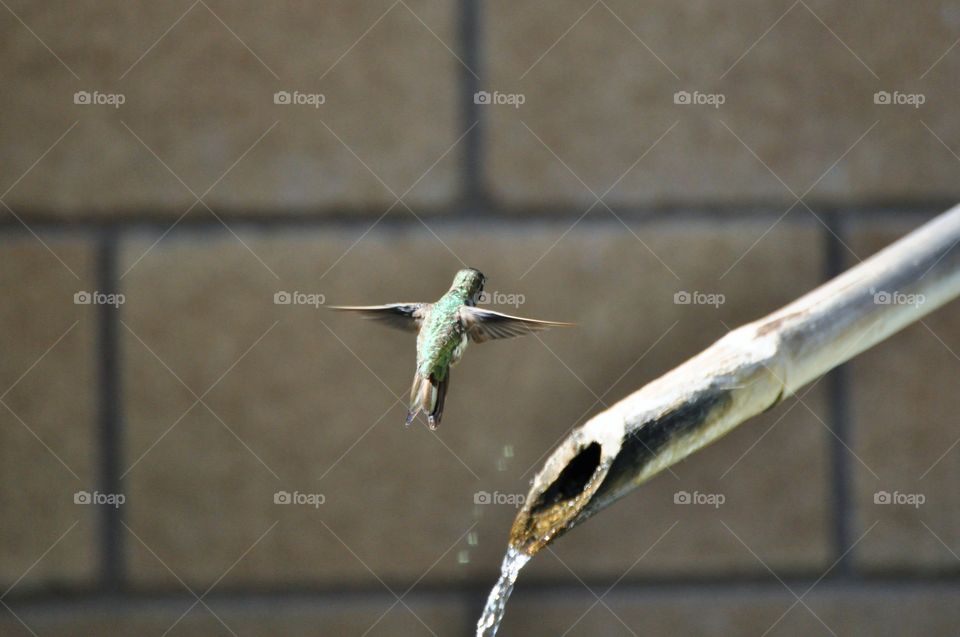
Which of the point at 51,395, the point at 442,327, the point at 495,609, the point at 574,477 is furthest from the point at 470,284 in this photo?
the point at 51,395

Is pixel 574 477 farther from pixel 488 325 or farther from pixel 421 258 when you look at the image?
pixel 421 258

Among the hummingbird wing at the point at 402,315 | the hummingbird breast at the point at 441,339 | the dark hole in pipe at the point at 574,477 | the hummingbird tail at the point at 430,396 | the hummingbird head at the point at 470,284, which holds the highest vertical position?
the hummingbird head at the point at 470,284

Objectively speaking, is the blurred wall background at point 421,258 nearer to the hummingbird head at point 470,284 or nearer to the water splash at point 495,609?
the water splash at point 495,609

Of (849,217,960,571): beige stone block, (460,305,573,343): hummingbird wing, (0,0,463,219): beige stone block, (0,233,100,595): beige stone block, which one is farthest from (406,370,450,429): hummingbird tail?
(849,217,960,571): beige stone block

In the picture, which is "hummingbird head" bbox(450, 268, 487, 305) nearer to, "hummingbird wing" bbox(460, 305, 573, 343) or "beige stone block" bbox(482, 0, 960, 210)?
"hummingbird wing" bbox(460, 305, 573, 343)

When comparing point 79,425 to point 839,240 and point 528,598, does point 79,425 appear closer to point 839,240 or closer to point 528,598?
point 528,598

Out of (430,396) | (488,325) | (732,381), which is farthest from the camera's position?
(430,396)

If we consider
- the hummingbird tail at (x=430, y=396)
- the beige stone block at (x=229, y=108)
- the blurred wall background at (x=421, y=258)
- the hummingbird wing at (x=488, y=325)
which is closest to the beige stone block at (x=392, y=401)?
the blurred wall background at (x=421, y=258)
